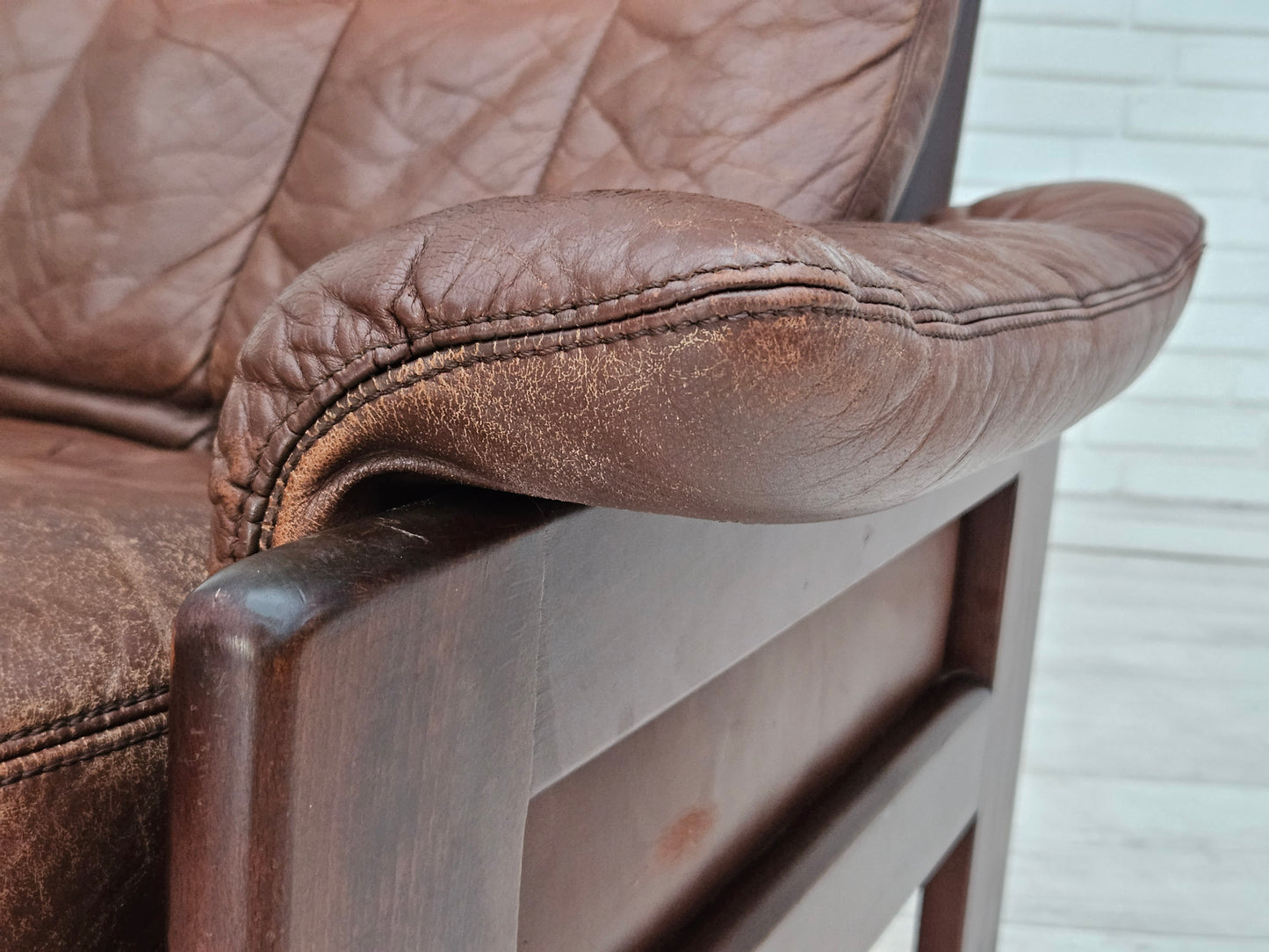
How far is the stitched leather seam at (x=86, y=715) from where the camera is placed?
36 cm

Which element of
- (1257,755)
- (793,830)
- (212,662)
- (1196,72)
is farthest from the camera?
(1196,72)

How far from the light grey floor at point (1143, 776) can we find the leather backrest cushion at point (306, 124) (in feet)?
2.82

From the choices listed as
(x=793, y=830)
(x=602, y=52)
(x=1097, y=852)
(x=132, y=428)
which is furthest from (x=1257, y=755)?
(x=132, y=428)

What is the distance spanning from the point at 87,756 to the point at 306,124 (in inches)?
27.3

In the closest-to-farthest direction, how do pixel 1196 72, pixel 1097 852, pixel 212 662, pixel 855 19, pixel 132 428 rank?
pixel 212 662 < pixel 855 19 < pixel 132 428 < pixel 1097 852 < pixel 1196 72

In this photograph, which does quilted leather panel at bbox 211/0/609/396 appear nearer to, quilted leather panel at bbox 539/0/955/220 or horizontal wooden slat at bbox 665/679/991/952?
quilted leather panel at bbox 539/0/955/220

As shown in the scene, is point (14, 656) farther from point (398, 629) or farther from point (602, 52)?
point (602, 52)

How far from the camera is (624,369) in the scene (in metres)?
0.30

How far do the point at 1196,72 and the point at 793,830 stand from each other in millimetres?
2483

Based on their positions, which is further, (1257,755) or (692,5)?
(1257,755)

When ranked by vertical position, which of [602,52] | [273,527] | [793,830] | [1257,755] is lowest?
[1257,755]

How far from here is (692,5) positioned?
830 mm

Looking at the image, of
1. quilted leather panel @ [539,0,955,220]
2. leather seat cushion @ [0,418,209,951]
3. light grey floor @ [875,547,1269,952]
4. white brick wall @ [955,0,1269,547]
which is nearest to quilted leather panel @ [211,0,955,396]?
quilted leather panel @ [539,0,955,220]

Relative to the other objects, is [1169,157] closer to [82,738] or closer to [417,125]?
[417,125]
